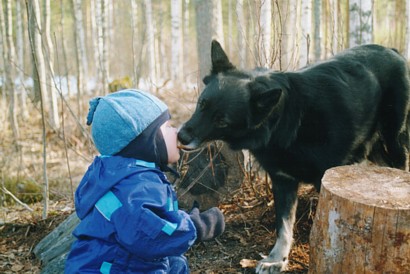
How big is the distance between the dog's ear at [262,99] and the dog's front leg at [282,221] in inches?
25.8

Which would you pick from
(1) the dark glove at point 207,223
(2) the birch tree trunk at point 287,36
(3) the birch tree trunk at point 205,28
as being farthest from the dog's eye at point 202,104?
(3) the birch tree trunk at point 205,28

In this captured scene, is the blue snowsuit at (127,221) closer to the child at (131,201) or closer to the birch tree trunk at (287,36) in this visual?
the child at (131,201)

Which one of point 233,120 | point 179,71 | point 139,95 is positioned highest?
point 139,95

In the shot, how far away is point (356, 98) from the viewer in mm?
3805

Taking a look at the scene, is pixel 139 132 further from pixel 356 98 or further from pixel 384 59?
pixel 384 59

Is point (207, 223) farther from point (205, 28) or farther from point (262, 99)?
point (205, 28)

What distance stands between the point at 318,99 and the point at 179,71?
18.6 metres

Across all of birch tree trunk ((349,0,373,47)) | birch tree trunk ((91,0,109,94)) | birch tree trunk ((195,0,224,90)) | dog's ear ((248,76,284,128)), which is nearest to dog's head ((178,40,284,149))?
dog's ear ((248,76,284,128))

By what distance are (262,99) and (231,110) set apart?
0.28 meters

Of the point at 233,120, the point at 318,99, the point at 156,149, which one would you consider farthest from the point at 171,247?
the point at 318,99

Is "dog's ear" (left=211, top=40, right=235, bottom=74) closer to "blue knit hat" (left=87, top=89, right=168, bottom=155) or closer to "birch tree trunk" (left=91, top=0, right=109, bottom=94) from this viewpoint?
"blue knit hat" (left=87, top=89, right=168, bottom=155)

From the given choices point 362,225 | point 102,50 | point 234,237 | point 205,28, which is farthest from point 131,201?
point 102,50

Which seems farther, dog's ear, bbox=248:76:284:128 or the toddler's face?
dog's ear, bbox=248:76:284:128

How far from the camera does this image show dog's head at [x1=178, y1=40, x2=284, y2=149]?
3.42 metres
